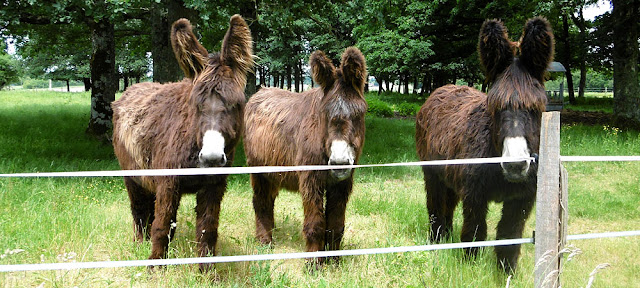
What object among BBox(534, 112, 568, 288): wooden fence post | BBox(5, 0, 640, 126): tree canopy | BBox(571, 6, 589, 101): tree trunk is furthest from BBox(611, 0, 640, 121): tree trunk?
BBox(571, 6, 589, 101): tree trunk

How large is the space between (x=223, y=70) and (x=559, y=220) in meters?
2.62

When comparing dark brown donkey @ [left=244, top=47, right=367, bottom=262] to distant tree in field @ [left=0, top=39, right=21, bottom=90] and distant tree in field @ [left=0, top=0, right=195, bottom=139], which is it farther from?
distant tree in field @ [left=0, top=39, right=21, bottom=90]

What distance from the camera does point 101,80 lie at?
970 centimetres

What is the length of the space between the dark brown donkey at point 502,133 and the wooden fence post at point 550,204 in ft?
1.32

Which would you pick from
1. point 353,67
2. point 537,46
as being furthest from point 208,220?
point 537,46

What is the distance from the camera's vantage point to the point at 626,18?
1142 centimetres

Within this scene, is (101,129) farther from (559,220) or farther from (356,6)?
(559,220)

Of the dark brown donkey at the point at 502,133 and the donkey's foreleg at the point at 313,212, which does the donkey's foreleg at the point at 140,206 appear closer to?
the donkey's foreleg at the point at 313,212

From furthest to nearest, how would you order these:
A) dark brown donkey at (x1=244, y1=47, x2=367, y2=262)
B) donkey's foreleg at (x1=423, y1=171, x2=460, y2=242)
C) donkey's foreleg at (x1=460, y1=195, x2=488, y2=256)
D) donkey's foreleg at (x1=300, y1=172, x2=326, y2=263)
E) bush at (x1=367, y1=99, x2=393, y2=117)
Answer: bush at (x1=367, y1=99, x2=393, y2=117), donkey's foreleg at (x1=423, y1=171, x2=460, y2=242), donkey's foreleg at (x1=300, y1=172, x2=326, y2=263), donkey's foreleg at (x1=460, y1=195, x2=488, y2=256), dark brown donkey at (x1=244, y1=47, x2=367, y2=262)

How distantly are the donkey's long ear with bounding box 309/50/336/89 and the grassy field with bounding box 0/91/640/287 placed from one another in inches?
63.5

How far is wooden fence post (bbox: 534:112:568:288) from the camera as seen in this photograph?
8.34ft

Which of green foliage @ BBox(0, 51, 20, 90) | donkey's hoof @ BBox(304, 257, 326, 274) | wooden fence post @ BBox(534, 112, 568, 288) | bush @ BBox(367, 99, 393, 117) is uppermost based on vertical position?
green foliage @ BBox(0, 51, 20, 90)

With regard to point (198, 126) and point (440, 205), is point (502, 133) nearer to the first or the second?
point (440, 205)

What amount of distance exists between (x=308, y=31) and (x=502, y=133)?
32375 mm
